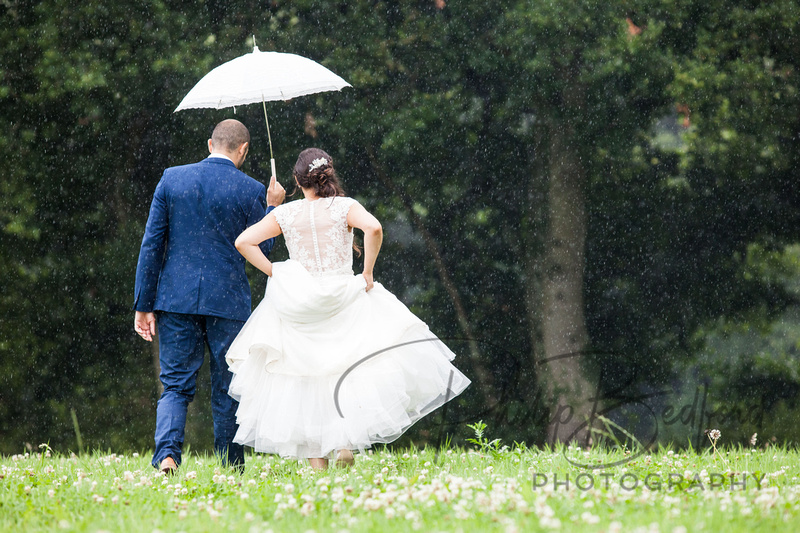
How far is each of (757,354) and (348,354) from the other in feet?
27.7

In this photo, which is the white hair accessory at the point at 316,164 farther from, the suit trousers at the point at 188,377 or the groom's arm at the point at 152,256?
the suit trousers at the point at 188,377

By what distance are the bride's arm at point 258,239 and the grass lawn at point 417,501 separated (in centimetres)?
124

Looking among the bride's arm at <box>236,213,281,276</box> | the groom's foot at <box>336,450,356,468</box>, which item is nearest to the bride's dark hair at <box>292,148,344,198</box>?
the bride's arm at <box>236,213,281,276</box>

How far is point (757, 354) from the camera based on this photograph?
11.3m

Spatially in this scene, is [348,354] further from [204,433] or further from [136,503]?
[204,433]

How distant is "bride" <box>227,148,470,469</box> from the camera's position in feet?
15.2

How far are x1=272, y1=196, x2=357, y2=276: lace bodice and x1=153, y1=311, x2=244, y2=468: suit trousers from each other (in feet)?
2.16

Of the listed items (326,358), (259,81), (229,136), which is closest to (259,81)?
(259,81)

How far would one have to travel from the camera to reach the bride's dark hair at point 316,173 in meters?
4.88

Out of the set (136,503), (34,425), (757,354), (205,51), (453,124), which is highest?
(205,51)

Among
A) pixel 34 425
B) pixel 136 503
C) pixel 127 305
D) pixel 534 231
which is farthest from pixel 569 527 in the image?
pixel 34 425

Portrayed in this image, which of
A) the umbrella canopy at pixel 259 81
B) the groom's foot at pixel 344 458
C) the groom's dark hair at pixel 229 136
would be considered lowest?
the groom's foot at pixel 344 458

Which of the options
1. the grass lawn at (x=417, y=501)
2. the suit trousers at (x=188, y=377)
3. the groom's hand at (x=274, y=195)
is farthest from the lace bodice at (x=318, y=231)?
the grass lawn at (x=417, y=501)

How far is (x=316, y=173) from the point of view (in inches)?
192
